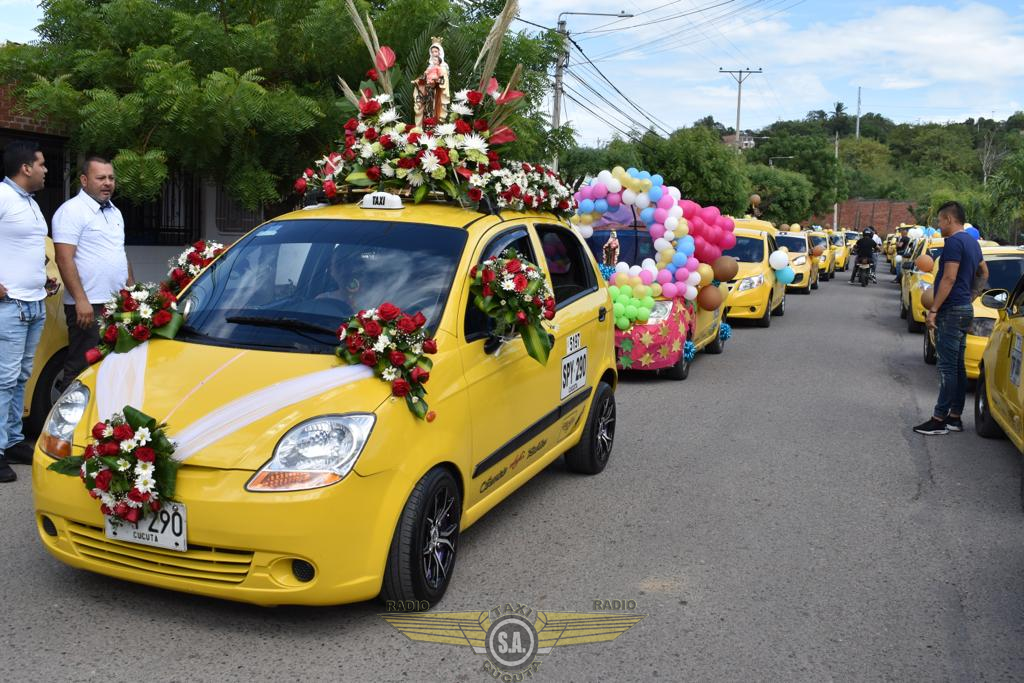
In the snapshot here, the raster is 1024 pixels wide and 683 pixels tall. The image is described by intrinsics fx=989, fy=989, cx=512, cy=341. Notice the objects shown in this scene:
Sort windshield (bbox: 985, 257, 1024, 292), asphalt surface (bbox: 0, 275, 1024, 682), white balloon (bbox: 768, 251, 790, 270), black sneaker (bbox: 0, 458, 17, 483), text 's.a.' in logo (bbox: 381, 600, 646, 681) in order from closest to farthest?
1. asphalt surface (bbox: 0, 275, 1024, 682)
2. text 's.a.' in logo (bbox: 381, 600, 646, 681)
3. black sneaker (bbox: 0, 458, 17, 483)
4. windshield (bbox: 985, 257, 1024, 292)
5. white balloon (bbox: 768, 251, 790, 270)

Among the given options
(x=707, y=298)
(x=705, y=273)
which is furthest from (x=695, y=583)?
(x=707, y=298)

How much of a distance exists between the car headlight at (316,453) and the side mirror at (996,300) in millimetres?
6003

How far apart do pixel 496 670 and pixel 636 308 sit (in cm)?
686

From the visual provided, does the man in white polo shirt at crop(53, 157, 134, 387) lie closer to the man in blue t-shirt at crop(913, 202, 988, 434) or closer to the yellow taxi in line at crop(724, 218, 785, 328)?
the man in blue t-shirt at crop(913, 202, 988, 434)

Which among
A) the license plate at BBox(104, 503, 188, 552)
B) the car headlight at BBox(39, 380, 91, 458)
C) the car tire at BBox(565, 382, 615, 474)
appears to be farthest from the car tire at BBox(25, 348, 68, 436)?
the car tire at BBox(565, 382, 615, 474)

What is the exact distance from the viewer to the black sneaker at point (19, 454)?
6508 millimetres

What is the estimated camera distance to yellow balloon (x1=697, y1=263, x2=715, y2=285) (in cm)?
1118

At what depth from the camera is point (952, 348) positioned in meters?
8.30

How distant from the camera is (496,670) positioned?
3902mm

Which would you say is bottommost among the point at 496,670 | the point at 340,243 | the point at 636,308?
the point at 496,670

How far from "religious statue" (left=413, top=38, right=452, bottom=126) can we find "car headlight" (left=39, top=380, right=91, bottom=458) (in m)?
2.96

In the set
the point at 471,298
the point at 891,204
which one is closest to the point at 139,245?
the point at 471,298

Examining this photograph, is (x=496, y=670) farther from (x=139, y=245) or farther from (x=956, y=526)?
(x=139, y=245)

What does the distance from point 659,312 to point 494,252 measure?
5443mm
